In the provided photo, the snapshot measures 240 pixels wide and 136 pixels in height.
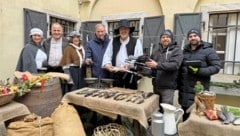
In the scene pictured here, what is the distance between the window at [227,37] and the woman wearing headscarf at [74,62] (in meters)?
2.51

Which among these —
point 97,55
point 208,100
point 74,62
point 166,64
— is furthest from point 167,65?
point 74,62

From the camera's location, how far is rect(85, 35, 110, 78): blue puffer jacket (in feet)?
10.4

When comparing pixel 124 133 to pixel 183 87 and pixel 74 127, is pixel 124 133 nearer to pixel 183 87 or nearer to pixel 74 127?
pixel 74 127

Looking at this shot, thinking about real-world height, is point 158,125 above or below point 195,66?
below

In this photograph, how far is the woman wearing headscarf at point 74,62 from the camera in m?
3.14

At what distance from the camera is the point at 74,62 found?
3.21 meters

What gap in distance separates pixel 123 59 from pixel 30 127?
1.32 metres

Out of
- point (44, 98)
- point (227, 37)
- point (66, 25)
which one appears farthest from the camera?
point (66, 25)

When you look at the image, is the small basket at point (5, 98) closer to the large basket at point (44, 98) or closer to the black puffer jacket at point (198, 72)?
the large basket at point (44, 98)

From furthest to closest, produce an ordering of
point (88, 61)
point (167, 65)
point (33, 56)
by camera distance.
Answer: point (88, 61) → point (33, 56) → point (167, 65)

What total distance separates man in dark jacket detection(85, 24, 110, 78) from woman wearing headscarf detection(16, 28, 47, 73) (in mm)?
584

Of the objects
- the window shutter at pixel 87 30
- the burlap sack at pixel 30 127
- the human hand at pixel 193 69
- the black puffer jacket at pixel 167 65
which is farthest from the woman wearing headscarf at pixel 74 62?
the window shutter at pixel 87 30

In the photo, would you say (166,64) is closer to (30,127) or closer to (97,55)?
(97,55)

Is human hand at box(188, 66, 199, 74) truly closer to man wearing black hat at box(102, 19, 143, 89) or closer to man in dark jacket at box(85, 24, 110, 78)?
man wearing black hat at box(102, 19, 143, 89)
